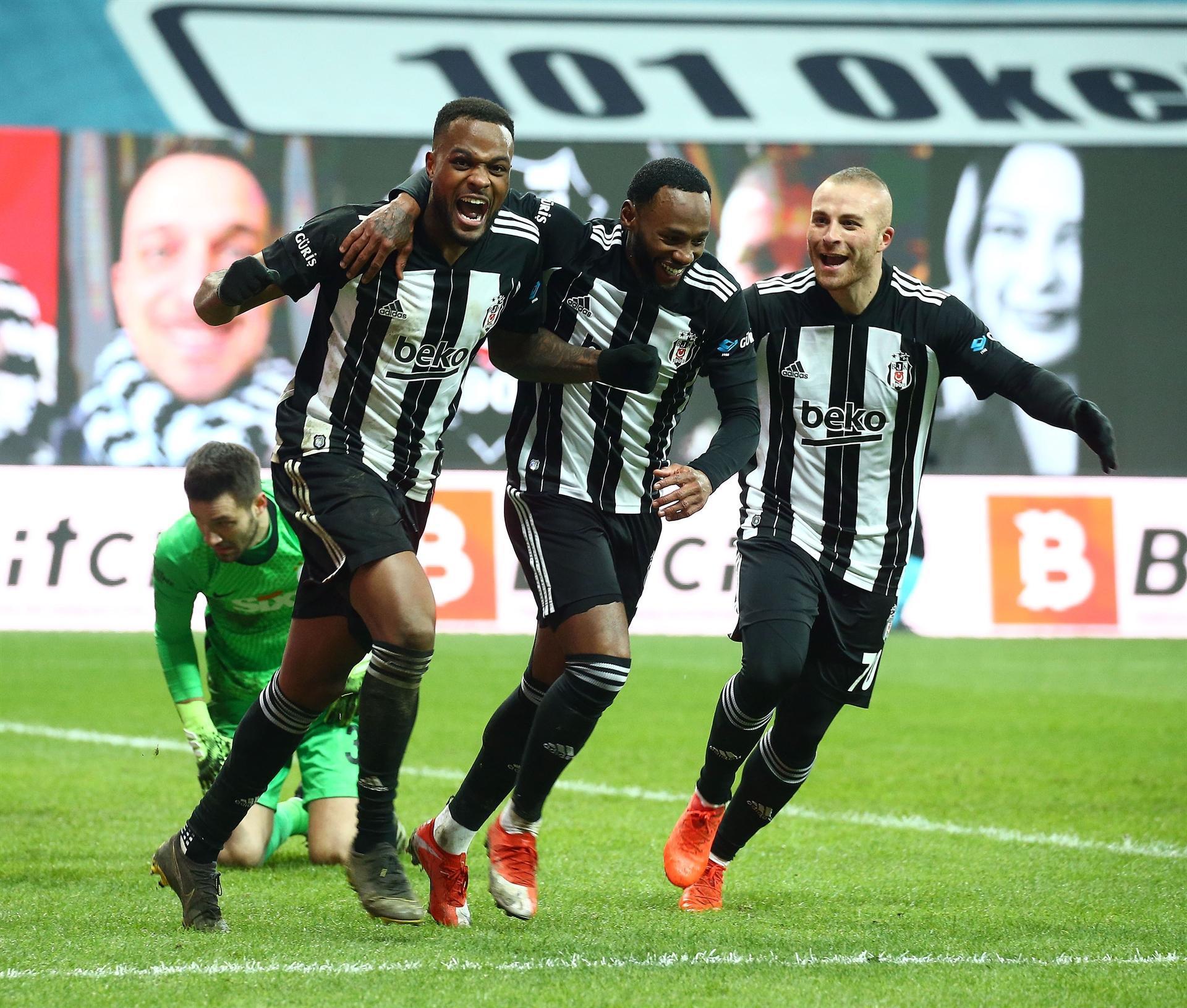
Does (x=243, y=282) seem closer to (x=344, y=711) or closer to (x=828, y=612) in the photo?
(x=828, y=612)

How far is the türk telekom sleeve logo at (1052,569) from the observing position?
543 inches

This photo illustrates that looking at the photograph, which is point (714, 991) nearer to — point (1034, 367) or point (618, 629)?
point (618, 629)

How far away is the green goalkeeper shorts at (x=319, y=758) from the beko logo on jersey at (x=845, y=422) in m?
2.32

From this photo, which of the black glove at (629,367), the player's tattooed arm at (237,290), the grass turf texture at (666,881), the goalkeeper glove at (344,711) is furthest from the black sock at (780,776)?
the player's tattooed arm at (237,290)

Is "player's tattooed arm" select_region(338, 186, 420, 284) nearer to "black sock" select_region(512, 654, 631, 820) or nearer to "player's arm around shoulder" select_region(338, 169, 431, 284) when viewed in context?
"player's arm around shoulder" select_region(338, 169, 431, 284)

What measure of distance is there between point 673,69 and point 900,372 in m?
13.9

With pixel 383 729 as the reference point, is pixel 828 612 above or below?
above

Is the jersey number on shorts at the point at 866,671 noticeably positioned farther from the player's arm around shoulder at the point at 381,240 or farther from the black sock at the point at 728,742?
the player's arm around shoulder at the point at 381,240

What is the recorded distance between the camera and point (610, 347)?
4996 mm

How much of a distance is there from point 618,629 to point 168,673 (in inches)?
73.4

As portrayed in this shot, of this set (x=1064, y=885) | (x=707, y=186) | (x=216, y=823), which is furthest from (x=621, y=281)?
(x=1064, y=885)

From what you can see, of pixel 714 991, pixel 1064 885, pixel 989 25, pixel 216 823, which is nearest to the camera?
pixel 714 991

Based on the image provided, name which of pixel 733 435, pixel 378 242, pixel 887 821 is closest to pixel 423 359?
pixel 378 242

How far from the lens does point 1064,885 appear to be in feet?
18.3
